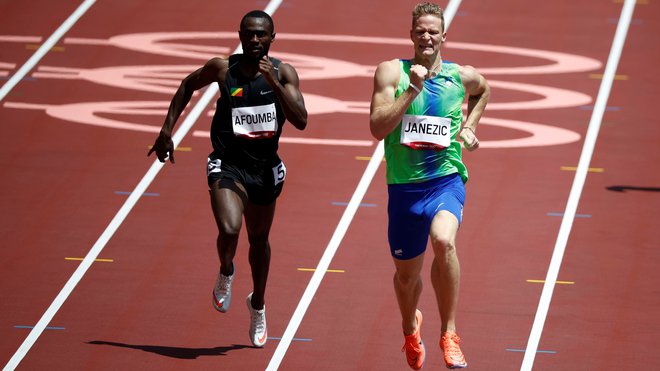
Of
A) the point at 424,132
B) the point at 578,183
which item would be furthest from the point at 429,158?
the point at 578,183

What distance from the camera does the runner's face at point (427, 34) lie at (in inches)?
324

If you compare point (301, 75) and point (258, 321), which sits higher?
point (258, 321)

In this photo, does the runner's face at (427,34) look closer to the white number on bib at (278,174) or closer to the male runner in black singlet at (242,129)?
the male runner in black singlet at (242,129)

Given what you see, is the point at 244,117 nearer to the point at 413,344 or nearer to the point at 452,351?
the point at 413,344

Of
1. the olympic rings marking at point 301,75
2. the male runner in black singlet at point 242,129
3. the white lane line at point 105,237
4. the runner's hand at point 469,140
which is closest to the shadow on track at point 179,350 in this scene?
the white lane line at point 105,237

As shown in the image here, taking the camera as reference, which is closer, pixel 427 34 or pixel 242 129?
pixel 427 34

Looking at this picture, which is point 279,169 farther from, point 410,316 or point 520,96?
point 520,96

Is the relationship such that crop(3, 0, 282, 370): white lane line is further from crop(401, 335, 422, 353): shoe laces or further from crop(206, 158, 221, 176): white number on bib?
crop(401, 335, 422, 353): shoe laces

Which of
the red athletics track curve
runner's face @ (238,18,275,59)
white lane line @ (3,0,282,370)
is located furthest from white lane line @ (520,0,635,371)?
white lane line @ (3,0,282,370)

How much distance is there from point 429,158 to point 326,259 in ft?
10.9

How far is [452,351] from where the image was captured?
853cm

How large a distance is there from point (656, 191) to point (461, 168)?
5.04 meters

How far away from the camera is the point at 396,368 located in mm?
9859

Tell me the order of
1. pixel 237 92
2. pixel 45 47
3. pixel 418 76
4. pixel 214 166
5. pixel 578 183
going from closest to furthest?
1. pixel 418 76
2. pixel 237 92
3. pixel 214 166
4. pixel 578 183
5. pixel 45 47
